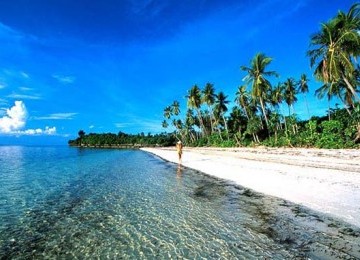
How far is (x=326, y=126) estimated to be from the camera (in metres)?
32.1

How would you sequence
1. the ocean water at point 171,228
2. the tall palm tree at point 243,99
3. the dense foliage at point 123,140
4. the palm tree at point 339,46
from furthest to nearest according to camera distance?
1. the dense foliage at point 123,140
2. the tall palm tree at point 243,99
3. the palm tree at point 339,46
4. the ocean water at point 171,228

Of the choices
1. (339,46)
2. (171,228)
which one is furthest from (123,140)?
(171,228)

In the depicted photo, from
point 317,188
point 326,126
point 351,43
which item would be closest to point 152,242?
point 317,188

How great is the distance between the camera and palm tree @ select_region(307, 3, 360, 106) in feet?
86.9

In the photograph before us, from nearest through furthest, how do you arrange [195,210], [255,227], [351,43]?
1. [255,227]
2. [195,210]
3. [351,43]

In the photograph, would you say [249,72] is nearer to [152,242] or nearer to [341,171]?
[341,171]

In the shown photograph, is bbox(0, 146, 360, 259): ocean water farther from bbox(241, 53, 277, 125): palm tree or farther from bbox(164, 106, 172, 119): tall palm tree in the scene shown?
bbox(164, 106, 172, 119): tall palm tree

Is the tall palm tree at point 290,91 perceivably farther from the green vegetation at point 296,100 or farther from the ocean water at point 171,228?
the ocean water at point 171,228

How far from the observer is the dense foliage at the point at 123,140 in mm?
130450

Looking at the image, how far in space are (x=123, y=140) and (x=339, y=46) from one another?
13098 centimetres

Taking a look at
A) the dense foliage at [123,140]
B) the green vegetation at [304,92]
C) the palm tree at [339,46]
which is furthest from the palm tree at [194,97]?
the dense foliage at [123,140]

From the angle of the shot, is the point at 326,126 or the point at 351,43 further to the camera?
the point at 326,126

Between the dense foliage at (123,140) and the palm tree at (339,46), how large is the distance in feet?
329

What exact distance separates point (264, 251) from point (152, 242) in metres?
2.32
